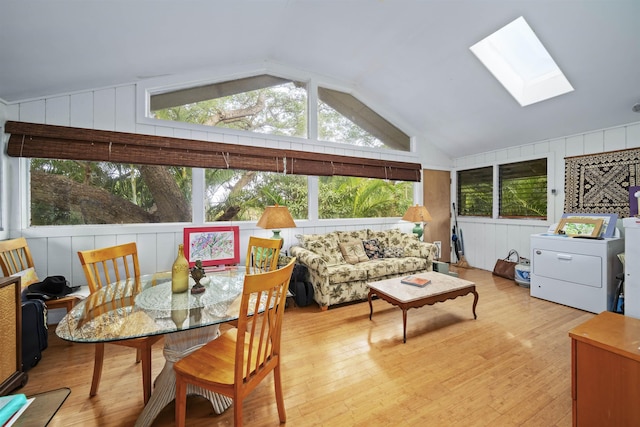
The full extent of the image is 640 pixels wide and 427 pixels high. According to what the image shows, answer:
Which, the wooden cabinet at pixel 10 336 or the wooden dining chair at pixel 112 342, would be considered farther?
the wooden cabinet at pixel 10 336

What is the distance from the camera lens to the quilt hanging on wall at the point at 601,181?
3150 millimetres

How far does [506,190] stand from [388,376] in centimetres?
411

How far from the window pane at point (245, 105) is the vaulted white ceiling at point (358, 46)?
256 millimetres

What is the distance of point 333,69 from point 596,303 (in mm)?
4332

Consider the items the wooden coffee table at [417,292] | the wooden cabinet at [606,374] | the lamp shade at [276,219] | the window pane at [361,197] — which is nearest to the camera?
the wooden cabinet at [606,374]

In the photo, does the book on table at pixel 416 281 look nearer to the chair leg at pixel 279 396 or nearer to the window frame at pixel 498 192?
the chair leg at pixel 279 396

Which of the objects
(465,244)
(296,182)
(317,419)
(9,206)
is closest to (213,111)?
(296,182)

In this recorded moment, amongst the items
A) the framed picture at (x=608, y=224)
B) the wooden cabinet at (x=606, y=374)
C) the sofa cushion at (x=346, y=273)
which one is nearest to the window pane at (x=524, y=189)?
the framed picture at (x=608, y=224)

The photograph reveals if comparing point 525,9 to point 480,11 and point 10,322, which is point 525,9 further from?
point 10,322

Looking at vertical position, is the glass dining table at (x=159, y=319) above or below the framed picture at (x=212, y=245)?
below

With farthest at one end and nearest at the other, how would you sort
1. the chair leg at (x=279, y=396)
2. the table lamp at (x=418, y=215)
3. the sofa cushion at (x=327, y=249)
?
the table lamp at (x=418, y=215) → the sofa cushion at (x=327, y=249) → the chair leg at (x=279, y=396)

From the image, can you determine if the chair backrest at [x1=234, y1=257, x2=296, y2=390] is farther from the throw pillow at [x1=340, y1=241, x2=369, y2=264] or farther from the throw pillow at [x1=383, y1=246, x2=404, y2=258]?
the throw pillow at [x1=383, y1=246, x2=404, y2=258]

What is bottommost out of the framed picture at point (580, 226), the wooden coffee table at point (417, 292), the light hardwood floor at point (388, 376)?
the light hardwood floor at point (388, 376)

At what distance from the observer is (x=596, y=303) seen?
2.89 metres
